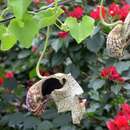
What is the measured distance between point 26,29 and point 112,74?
104 centimetres

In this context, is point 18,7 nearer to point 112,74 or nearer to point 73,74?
point 112,74

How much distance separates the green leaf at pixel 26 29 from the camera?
0.91m

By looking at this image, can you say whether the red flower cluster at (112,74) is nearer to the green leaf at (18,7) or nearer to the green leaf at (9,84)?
the green leaf at (9,84)

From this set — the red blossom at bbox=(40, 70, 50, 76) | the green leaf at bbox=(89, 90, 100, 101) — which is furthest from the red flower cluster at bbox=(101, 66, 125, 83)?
the red blossom at bbox=(40, 70, 50, 76)

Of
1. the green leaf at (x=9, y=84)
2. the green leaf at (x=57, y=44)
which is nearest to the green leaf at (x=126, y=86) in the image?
the green leaf at (x=57, y=44)

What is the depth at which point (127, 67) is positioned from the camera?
1.92m

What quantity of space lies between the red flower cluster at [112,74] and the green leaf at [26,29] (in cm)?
102

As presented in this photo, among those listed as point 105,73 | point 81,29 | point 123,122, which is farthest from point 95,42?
point 81,29

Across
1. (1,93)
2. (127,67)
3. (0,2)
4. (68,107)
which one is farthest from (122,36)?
(0,2)

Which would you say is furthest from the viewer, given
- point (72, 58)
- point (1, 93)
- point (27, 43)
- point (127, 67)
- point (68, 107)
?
point (1, 93)

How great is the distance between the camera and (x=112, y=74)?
1910mm

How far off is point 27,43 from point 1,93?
1475mm

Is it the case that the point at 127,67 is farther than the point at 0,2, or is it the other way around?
the point at 0,2

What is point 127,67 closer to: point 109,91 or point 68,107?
point 109,91
